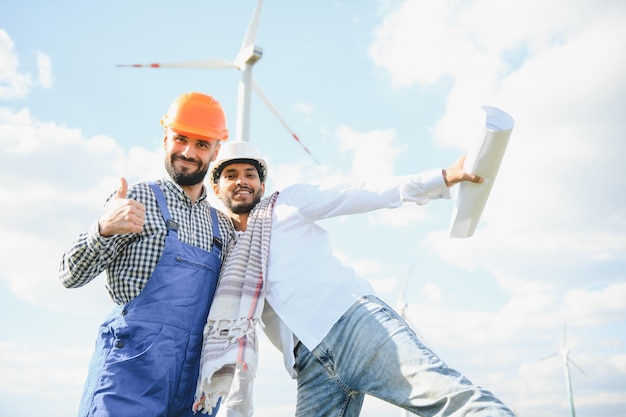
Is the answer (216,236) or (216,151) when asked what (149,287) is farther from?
(216,151)

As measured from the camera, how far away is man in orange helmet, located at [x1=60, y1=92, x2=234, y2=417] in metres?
4.30

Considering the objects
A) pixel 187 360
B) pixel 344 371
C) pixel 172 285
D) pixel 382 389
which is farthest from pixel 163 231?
pixel 382 389

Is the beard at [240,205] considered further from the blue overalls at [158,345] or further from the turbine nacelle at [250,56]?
the turbine nacelle at [250,56]

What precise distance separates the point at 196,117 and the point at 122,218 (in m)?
1.48

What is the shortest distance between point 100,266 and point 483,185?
9.29 ft

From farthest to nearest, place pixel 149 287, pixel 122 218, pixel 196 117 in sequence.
Answer: 1. pixel 196 117
2. pixel 149 287
3. pixel 122 218

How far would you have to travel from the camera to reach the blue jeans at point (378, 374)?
3816 millimetres

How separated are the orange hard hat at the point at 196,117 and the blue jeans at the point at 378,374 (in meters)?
2.01

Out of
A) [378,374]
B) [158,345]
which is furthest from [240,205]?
[378,374]

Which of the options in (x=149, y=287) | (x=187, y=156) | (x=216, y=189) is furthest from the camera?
(x=216, y=189)

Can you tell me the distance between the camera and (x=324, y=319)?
174 inches

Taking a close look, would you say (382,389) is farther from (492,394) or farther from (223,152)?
(223,152)

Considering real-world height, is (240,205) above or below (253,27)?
below

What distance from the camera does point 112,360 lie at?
4348 mm
